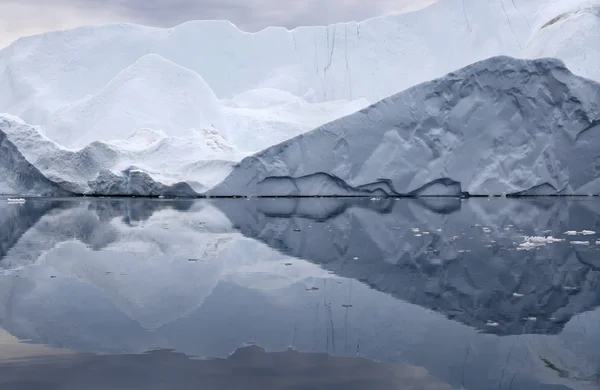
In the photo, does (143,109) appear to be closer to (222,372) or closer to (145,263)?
(145,263)

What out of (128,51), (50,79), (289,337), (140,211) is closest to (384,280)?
(289,337)

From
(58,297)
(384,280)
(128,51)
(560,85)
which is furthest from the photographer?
(128,51)

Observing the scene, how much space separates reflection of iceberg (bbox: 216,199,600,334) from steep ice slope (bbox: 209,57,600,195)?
3655 millimetres

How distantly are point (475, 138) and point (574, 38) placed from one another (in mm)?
5626

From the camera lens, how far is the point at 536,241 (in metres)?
7.08

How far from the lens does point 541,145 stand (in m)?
15.4

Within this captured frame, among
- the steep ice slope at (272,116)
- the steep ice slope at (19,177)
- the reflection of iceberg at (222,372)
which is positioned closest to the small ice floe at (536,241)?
the reflection of iceberg at (222,372)

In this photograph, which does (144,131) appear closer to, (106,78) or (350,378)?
(106,78)

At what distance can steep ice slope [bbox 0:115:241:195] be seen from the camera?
713 inches

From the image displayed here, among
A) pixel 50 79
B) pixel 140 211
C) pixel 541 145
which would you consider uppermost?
pixel 50 79

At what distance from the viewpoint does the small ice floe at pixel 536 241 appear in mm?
6692

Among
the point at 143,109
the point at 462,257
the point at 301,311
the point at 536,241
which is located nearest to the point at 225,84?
the point at 143,109

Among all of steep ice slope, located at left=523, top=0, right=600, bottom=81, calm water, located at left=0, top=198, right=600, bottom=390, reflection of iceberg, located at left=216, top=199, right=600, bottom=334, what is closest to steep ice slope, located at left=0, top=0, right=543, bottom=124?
steep ice slope, located at left=523, top=0, right=600, bottom=81

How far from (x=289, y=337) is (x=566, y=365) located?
1.34m
